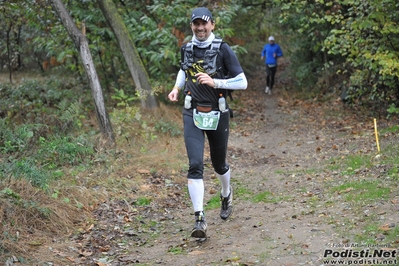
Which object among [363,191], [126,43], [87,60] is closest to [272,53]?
[126,43]

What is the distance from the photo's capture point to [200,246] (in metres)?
5.93

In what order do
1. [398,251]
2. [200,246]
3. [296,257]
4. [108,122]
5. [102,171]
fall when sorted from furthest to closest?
[108,122] → [102,171] → [200,246] → [296,257] → [398,251]

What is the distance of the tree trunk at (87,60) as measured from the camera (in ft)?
31.1

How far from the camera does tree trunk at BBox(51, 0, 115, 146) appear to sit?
949 cm

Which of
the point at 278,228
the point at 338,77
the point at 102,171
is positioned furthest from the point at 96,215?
the point at 338,77

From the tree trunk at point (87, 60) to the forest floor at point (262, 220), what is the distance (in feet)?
4.93

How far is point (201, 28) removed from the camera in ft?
19.6

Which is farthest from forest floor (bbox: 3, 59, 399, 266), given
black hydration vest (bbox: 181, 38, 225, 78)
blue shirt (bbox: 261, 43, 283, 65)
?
blue shirt (bbox: 261, 43, 283, 65)

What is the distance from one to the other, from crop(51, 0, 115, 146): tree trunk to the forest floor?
1503mm

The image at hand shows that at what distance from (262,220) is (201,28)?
2.43 metres

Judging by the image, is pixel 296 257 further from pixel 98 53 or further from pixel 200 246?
pixel 98 53

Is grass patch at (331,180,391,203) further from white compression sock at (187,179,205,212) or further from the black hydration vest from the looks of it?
the black hydration vest

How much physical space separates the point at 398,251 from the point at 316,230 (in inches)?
47.6

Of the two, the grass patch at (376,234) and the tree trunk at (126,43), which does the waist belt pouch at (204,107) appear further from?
the tree trunk at (126,43)
